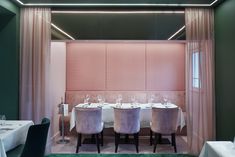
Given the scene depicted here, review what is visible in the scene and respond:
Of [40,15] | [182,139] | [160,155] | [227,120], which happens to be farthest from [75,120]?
[227,120]

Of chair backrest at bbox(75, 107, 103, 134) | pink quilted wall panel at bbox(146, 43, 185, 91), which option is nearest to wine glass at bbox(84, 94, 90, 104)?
chair backrest at bbox(75, 107, 103, 134)

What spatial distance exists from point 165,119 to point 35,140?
2.69 m

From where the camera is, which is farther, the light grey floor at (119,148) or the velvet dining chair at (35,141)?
the light grey floor at (119,148)

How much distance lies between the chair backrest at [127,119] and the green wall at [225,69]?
1.58 m

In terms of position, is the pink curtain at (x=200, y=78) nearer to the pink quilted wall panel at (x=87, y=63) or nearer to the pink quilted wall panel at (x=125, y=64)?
the pink quilted wall panel at (x=125, y=64)

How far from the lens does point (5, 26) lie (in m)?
4.49

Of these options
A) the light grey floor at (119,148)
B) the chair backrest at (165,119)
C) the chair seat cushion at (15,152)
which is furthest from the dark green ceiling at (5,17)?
the chair backrest at (165,119)

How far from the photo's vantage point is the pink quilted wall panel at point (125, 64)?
6473mm

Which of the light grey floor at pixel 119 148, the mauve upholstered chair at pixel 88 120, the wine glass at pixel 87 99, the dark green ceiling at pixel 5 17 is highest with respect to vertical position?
the dark green ceiling at pixel 5 17

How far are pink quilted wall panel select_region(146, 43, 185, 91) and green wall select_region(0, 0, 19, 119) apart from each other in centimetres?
341

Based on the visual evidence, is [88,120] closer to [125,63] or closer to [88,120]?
[88,120]

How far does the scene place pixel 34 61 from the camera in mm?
4625

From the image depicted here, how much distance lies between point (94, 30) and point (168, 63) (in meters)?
2.47

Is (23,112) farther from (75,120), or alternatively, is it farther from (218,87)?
(218,87)
